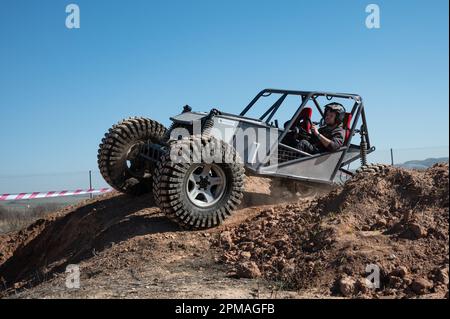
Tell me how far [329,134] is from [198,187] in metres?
2.76

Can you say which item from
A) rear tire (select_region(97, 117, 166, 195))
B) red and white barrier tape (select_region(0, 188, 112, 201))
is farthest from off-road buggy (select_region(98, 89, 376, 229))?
red and white barrier tape (select_region(0, 188, 112, 201))

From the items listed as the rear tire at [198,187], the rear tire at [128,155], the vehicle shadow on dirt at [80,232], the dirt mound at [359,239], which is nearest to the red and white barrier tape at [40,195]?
the vehicle shadow on dirt at [80,232]

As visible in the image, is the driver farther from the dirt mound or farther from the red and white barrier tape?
the red and white barrier tape

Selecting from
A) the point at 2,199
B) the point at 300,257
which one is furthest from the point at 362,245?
the point at 2,199

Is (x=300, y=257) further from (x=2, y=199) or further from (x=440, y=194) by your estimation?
(x=2, y=199)

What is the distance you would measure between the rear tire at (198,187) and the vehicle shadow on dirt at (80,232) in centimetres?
35

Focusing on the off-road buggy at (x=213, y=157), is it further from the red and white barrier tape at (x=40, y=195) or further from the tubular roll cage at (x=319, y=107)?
the red and white barrier tape at (x=40, y=195)

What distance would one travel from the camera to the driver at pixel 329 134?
830 cm

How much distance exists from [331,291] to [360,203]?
1928 mm

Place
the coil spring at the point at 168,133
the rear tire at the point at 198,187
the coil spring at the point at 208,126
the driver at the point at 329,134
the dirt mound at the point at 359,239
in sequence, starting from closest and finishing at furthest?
the dirt mound at the point at 359,239, the rear tire at the point at 198,187, the coil spring at the point at 208,126, the coil spring at the point at 168,133, the driver at the point at 329,134

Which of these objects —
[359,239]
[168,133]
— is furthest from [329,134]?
[359,239]

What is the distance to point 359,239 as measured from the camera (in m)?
5.57

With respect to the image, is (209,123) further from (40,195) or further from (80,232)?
(40,195)
